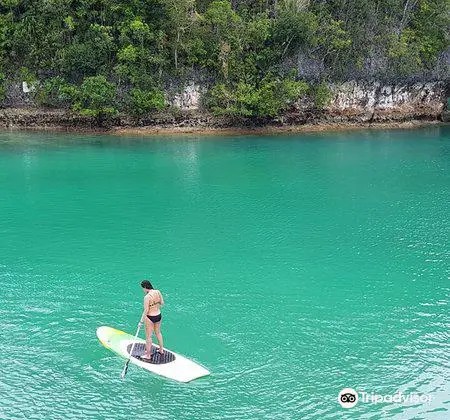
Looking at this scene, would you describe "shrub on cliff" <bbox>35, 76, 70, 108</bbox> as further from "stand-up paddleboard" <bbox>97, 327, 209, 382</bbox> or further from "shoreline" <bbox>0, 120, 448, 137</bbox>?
"stand-up paddleboard" <bbox>97, 327, 209, 382</bbox>

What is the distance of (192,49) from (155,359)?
32704 millimetres

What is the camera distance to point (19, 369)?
11.2m

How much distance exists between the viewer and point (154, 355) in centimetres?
1153

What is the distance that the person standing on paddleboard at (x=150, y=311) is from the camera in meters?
10.7

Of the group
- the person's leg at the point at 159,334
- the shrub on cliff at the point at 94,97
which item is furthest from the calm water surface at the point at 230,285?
the shrub on cliff at the point at 94,97

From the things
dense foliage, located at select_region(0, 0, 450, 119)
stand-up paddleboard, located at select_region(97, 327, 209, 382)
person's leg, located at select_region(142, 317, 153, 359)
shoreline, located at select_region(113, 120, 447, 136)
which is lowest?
stand-up paddleboard, located at select_region(97, 327, 209, 382)

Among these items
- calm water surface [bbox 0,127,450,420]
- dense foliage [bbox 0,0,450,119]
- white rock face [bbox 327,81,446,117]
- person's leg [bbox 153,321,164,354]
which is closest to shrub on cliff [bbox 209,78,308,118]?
dense foliage [bbox 0,0,450,119]

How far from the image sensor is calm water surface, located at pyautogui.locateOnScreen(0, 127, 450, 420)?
418 inches

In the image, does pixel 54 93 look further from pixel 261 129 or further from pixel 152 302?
pixel 152 302

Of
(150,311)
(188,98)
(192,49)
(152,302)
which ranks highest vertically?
(192,49)

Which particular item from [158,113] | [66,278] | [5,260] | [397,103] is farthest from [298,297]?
[397,103]

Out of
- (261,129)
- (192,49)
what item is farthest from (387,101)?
(192,49)

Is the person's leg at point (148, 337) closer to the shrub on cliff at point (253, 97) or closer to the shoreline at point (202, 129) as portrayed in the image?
the shoreline at point (202, 129)

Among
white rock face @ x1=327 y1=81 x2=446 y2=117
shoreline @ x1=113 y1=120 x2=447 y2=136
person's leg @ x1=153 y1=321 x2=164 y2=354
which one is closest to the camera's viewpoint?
person's leg @ x1=153 y1=321 x2=164 y2=354
